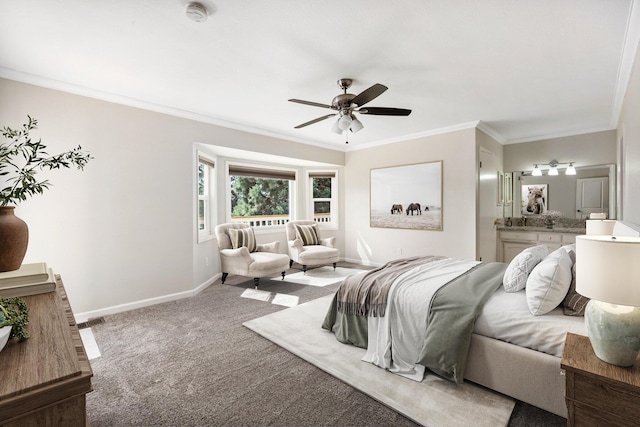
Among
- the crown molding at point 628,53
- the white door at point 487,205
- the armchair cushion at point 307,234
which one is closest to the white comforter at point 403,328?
the crown molding at point 628,53

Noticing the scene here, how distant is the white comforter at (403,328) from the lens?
2230 mm

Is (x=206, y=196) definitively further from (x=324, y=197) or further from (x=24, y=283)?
(x=24, y=283)

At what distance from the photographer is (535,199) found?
5.46 m

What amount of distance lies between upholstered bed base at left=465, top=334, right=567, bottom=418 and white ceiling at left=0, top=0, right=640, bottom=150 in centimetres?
220

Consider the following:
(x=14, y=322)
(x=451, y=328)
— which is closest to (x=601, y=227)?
(x=451, y=328)

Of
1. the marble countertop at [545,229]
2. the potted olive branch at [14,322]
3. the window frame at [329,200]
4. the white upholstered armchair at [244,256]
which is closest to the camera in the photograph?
the potted olive branch at [14,322]

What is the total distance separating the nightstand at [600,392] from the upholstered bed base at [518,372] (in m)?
0.60

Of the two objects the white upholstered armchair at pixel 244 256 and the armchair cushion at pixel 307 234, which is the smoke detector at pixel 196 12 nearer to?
the white upholstered armchair at pixel 244 256

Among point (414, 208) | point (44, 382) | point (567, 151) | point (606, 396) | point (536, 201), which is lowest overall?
point (606, 396)

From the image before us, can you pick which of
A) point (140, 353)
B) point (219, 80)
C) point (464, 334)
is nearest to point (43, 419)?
point (464, 334)

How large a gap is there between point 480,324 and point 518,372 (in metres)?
0.32

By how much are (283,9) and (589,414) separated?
103 inches

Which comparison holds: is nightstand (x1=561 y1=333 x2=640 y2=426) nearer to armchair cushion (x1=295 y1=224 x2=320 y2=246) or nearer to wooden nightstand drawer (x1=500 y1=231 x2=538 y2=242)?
wooden nightstand drawer (x1=500 y1=231 x2=538 y2=242)

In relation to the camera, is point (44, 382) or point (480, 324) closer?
point (44, 382)
